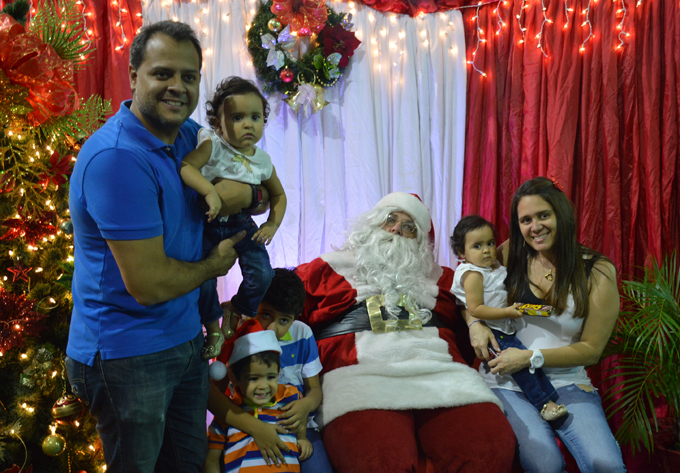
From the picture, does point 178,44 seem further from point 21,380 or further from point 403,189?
point 403,189

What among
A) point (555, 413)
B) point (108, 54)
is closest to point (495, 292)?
point (555, 413)

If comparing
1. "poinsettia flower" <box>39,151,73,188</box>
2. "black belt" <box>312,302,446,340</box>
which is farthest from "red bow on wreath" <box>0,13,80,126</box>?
"black belt" <box>312,302,446,340</box>

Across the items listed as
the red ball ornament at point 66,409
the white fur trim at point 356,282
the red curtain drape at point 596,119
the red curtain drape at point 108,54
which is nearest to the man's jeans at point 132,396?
the red ball ornament at point 66,409

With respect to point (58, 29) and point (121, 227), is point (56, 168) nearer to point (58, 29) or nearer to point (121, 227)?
point (58, 29)

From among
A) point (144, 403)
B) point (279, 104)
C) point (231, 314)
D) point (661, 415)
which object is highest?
point (279, 104)

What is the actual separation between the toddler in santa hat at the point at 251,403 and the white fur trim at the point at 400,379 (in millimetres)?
325

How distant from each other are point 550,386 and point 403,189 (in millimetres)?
1954

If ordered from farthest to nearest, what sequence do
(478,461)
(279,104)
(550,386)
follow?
(279,104)
(550,386)
(478,461)

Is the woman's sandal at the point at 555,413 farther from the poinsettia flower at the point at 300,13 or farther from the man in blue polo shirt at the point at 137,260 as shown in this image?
the poinsettia flower at the point at 300,13

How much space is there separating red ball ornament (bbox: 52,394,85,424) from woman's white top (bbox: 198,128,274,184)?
1368mm

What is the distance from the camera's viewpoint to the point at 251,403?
2.08 meters

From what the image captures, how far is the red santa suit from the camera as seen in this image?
84.8 inches

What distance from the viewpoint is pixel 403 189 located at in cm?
393

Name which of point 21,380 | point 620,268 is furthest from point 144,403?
point 620,268
